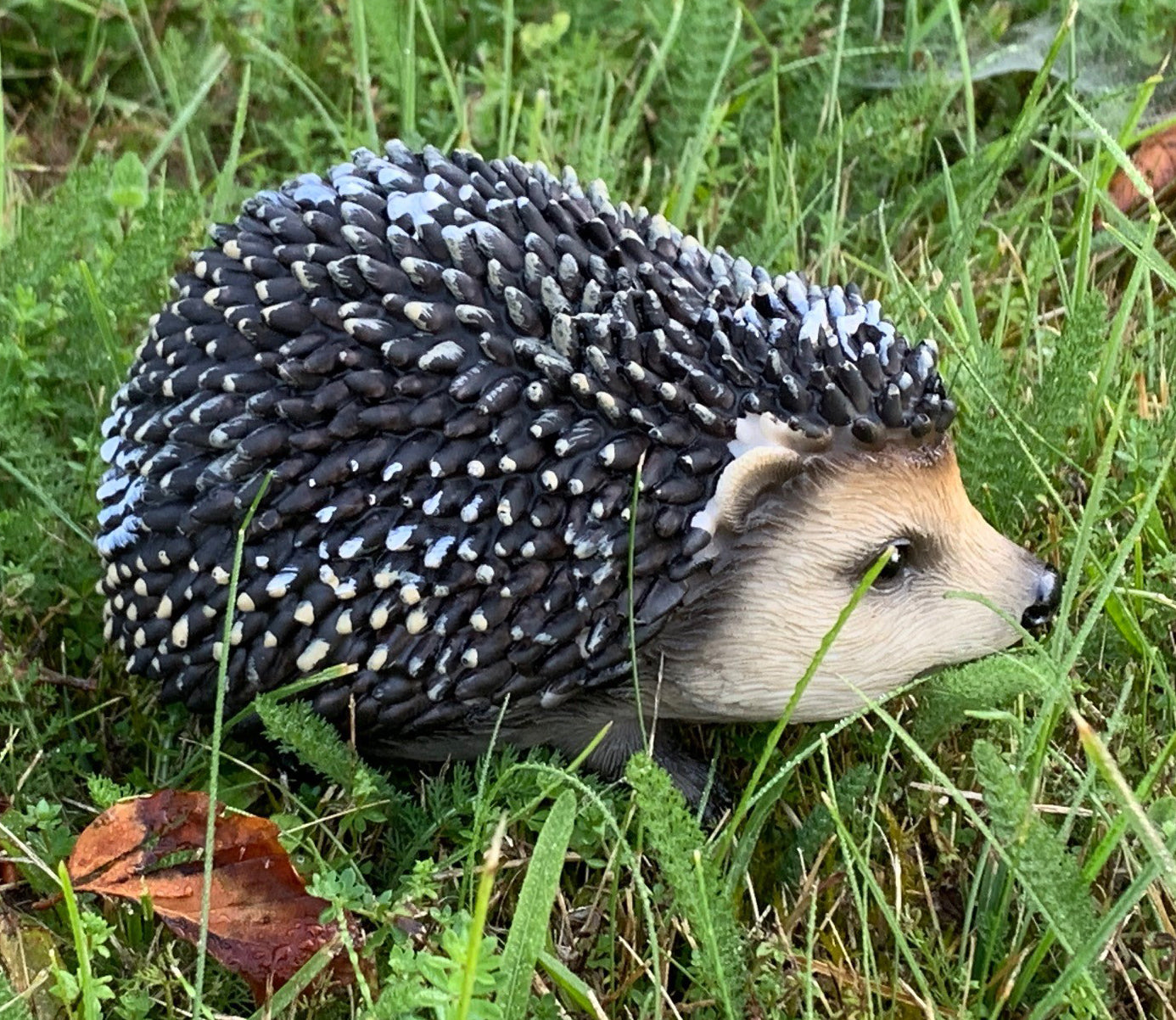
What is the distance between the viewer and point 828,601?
258 cm

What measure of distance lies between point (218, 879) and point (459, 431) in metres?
0.93

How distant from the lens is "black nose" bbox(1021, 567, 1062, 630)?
2684mm

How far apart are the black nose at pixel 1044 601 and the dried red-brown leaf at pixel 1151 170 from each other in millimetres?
1803

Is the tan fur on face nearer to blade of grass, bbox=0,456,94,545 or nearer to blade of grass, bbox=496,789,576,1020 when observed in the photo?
blade of grass, bbox=496,789,576,1020

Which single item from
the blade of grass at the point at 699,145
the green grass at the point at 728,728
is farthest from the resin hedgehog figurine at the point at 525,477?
the blade of grass at the point at 699,145

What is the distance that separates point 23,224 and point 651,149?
190 cm

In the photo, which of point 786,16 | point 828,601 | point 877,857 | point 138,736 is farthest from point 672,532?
point 786,16

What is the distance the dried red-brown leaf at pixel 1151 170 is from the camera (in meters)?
4.17

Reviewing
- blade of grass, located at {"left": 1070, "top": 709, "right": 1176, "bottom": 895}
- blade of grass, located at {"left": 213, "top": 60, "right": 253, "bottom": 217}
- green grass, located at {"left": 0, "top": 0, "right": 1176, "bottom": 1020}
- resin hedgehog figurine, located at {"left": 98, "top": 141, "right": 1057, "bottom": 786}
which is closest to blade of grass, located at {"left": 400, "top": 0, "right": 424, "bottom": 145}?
green grass, located at {"left": 0, "top": 0, "right": 1176, "bottom": 1020}

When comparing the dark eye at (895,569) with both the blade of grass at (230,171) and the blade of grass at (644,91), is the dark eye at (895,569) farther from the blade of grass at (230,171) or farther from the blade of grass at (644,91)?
the blade of grass at (230,171)

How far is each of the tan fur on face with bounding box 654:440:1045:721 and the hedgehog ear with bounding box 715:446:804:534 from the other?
1.4 inches

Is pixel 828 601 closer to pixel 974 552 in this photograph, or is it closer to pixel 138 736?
pixel 974 552

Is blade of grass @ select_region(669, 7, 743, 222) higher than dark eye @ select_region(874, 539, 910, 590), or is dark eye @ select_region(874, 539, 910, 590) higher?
blade of grass @ select_region(669, 7, 743, 222)

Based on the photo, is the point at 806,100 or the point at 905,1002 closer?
the point at 905,1002
